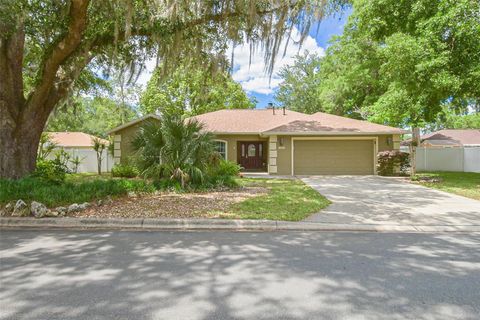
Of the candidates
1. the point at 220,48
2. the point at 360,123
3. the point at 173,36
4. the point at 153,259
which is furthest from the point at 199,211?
the point at 360,123

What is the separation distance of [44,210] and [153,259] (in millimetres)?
3548

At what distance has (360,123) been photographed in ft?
59.4

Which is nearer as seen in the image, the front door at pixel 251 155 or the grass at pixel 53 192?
the grass at pixel 53 192

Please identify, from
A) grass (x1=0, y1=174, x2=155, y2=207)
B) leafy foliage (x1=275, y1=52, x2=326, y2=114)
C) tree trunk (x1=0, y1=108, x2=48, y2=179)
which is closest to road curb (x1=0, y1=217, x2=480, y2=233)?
grass (x1=0, y1=174, x2=155, y2=207)

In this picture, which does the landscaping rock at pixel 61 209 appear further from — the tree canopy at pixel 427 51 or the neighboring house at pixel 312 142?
the tree canopy at pixel 427 51

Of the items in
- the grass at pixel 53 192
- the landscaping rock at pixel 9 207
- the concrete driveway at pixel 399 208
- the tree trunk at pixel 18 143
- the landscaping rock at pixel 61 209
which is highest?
the tree trunk at pixel 18 143

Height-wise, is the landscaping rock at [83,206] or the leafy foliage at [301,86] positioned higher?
the leafy foliage at [301,86]

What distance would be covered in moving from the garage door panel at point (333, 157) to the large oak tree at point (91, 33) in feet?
30.0

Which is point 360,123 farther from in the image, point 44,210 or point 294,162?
point 44,210

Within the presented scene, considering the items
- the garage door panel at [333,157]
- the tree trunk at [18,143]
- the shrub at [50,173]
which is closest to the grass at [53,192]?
the shrub at [50,173]

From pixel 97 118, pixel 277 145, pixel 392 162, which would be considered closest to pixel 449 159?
pixel 392 162

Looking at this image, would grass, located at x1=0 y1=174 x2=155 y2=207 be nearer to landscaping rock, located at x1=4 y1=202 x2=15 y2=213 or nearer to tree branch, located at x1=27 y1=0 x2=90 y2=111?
landscaping rock, located at x1=4 y1=202 x2=15 y2=213

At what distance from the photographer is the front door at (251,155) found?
64.3 ft

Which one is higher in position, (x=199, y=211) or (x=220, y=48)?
(x=220, y=48)
